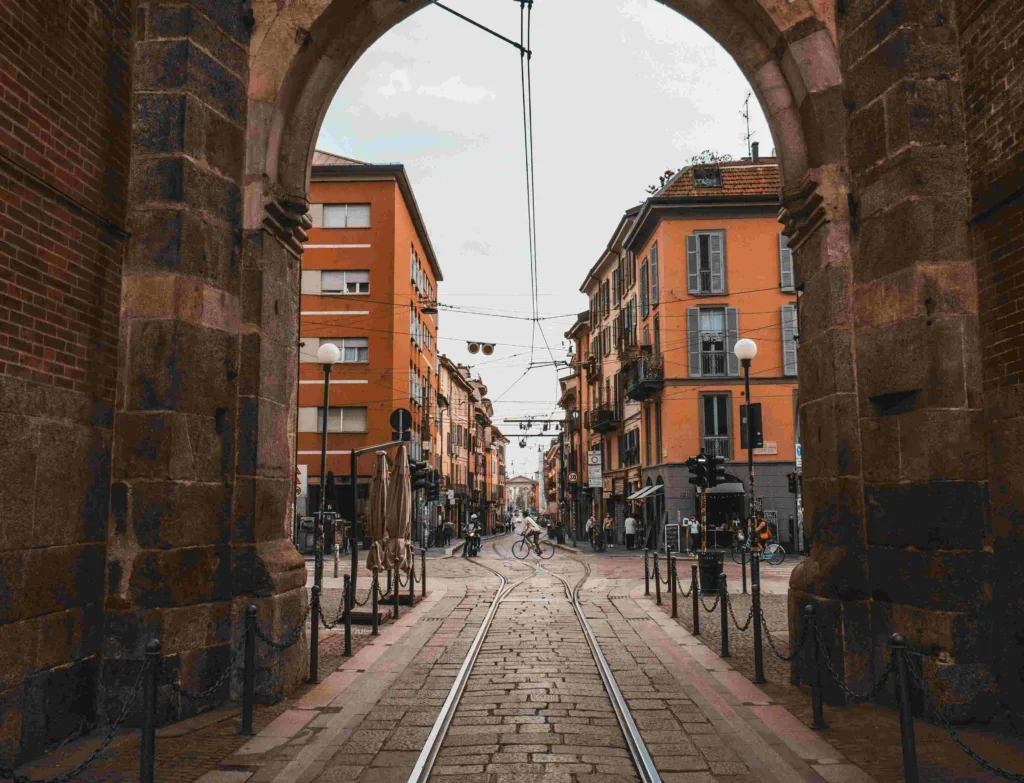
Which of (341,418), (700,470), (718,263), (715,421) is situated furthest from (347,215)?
(700,470)

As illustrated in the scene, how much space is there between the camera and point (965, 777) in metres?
5.20

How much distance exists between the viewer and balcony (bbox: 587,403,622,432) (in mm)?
44312

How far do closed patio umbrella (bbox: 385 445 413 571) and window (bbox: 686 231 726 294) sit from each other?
21.7 m

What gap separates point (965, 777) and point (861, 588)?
86.3 inches

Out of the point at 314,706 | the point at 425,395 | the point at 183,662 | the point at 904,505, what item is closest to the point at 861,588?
the point at 904,505

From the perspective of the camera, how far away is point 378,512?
14.1 metres

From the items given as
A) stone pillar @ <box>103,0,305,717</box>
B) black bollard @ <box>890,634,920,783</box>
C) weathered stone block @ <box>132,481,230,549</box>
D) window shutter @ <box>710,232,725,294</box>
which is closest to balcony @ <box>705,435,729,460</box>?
window shutter @ <box>710,232,725,294</box>

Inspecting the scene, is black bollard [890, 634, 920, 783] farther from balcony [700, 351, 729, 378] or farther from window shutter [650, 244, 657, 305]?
window shutter [650, 244, 657, 305]

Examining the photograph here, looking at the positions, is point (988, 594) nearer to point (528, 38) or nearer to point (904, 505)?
point (904, 505)

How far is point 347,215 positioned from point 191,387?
3241cm

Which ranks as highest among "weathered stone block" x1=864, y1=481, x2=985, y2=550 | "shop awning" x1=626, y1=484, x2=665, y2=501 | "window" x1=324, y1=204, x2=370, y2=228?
"window" x1=324, y1=204, x2=370, y2=228

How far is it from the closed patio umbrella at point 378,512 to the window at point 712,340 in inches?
833

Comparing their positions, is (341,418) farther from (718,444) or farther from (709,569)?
(709,569)

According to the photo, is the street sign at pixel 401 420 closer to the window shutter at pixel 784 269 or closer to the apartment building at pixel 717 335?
the apartment building at pixel 717 335
